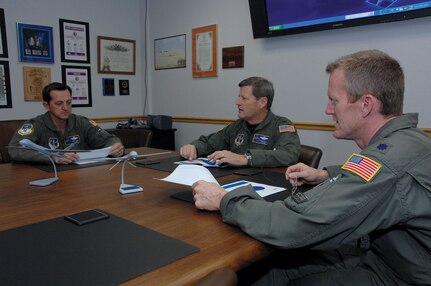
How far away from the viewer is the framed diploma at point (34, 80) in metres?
3.78

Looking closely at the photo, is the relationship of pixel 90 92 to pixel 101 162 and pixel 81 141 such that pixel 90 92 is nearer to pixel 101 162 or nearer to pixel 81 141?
pixel 81 141

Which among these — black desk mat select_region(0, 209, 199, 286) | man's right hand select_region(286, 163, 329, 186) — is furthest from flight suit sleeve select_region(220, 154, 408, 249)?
man's right hand select_region(286, 163, 329, 186)

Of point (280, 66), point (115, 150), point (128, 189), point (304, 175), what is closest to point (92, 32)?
point (280, 66)

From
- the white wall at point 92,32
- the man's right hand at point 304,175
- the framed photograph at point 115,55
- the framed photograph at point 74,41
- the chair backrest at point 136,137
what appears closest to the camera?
the man's right hand at point 304,175

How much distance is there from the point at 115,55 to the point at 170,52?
694 millimetres

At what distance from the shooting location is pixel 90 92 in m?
4.30

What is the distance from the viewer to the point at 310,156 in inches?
84.1

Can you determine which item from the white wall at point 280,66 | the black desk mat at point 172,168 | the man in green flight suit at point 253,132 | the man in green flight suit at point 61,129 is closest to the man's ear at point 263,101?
the man in green flight suit at point 253,132

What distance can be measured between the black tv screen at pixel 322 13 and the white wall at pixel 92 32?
190 cm

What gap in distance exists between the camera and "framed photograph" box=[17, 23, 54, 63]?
145 inches

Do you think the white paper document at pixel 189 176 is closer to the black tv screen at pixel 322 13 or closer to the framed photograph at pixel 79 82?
the black tv screen at pixel 322 13

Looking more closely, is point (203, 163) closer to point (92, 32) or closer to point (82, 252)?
point (82, 252)

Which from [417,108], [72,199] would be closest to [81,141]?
[72,199]

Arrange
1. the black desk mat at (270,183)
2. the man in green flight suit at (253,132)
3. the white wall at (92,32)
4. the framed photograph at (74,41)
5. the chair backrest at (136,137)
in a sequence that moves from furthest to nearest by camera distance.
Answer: the framed photograph at (74,41), the white wall at (92,32), the chair backrest at (136,137), the man in green flight suit at (253,132), the black desk mat at (270,183)
